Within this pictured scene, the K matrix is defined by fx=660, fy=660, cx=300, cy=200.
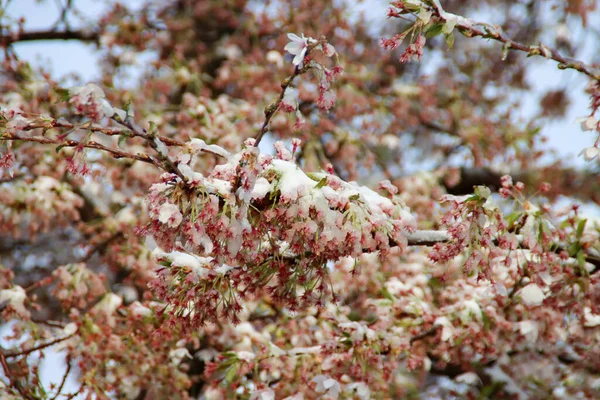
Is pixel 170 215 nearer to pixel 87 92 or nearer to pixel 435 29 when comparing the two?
pixel 87 92

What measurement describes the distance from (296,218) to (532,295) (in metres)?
1.46

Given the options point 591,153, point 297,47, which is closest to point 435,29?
point 297,47

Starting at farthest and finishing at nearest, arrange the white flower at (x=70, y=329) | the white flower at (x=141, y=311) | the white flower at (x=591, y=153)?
the white flower at (x=70, y=329), the white flower at (x=141, y=311), the white flower at (x=591, y=153)

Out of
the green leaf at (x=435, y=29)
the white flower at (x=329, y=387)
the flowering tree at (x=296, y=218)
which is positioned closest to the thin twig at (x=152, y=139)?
the flowering tree at (x=296, y=218)

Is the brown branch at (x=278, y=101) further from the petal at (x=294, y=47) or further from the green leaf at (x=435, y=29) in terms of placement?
the green leaf at (x=435, y=29)

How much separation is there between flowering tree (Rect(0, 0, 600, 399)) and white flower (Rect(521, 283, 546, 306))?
0.01m

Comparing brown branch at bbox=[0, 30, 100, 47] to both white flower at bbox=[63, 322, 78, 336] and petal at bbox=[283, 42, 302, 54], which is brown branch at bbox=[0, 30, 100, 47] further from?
petal at bbox=[283, 42, 302, 54]

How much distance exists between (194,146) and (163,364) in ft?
7.19

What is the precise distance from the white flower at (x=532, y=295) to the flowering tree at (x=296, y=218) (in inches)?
0.6

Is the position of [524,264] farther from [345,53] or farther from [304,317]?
[345,53]

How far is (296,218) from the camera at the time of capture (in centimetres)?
221

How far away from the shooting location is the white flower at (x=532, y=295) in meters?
3.08

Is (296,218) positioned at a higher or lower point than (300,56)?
lower

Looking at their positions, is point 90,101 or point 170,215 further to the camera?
point 170,215
